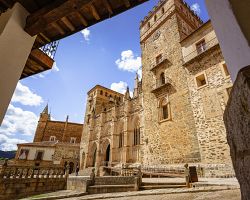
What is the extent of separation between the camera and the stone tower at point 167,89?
503 inches

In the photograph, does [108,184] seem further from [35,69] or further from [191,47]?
[191,47]

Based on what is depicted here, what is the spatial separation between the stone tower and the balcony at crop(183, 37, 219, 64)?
2.67 feet

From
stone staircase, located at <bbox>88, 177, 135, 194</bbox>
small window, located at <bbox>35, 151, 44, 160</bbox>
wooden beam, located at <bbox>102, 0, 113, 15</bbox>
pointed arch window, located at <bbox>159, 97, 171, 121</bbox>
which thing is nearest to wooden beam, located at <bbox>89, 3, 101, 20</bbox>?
wooden beam, located at <bbox>102, 0, 113, 15</bbox>

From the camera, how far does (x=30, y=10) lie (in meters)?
Result: 3.29

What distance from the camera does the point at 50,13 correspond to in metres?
2.87

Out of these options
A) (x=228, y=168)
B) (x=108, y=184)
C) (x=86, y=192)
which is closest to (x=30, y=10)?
(x=86, y=192)

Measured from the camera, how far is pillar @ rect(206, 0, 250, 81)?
121cm

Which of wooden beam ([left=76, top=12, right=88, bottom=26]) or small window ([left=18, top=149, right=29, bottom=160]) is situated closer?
wooden beam ([left=76, top=12, right=88, bottom=26])

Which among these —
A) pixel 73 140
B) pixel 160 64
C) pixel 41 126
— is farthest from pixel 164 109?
pixel 41 126

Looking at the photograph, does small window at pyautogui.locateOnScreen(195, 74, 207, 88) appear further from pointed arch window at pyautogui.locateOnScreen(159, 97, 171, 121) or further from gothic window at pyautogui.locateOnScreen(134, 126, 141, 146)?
gothic window at pyautogui.locateOnScreen(134, 126, 141, 146)

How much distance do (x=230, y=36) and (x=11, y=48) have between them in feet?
10.9

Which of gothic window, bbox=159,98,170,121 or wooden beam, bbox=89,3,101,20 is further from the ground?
gothic window, bbox=159,98,170,121

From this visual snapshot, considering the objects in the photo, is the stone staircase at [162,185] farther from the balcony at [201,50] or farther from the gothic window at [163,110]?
the balcony at [201,50]

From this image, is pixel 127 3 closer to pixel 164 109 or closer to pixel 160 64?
pixel 164 109
